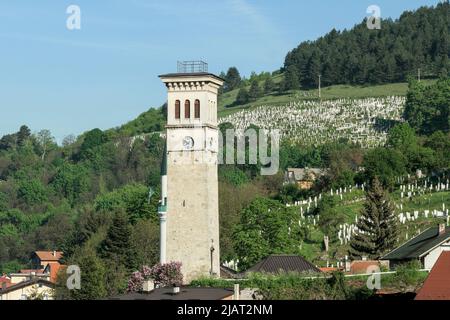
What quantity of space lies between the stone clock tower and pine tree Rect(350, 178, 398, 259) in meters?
12.4

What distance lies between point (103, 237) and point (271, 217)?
832 inches

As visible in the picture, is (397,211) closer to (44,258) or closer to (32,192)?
(44,258)

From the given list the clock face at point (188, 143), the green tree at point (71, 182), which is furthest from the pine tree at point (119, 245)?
the green tree at point (71, 182)

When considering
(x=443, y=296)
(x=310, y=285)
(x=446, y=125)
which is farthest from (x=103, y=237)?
(x=446, y=125)

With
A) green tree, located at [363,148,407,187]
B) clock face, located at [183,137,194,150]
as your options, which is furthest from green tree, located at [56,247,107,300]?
green tree, located at [363,148,407,187]

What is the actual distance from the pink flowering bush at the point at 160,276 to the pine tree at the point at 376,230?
16.0 metres

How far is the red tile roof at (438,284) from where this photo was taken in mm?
42844

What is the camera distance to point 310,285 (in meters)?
63.2

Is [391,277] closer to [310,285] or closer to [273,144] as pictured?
[310,285]

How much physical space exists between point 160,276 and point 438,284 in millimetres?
28590

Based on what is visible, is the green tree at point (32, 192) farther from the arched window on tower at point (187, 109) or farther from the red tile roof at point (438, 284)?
the red tile roof at point (438, 284)

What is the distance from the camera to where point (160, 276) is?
2763 inches

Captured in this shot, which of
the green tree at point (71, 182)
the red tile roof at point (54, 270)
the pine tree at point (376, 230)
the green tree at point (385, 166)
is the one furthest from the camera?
the green tree at point (71, 182)

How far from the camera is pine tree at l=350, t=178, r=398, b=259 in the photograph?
82.8m
